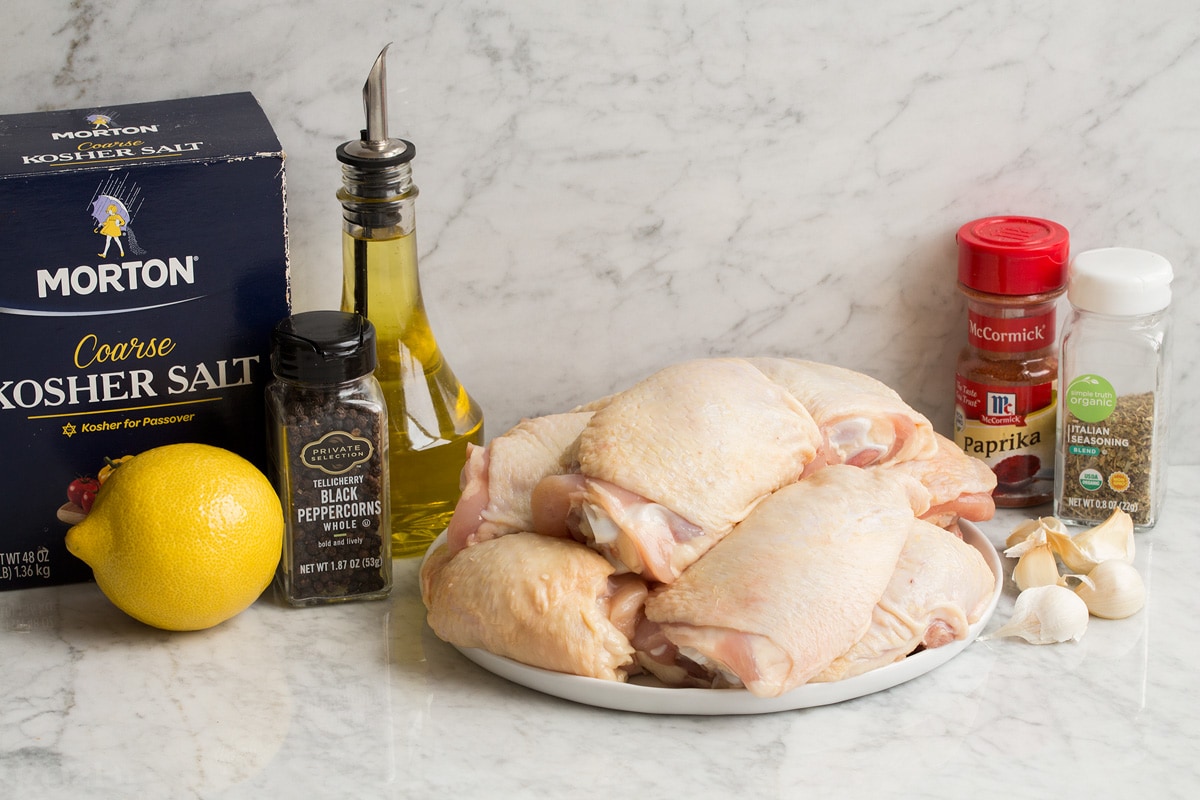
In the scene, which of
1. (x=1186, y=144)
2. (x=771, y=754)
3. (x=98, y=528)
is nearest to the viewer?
(x=771, y=754)

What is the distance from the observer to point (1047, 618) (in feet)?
3.85

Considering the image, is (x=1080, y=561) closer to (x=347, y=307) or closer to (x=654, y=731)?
(x=654, y=731)

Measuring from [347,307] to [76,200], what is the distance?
0.86 ft

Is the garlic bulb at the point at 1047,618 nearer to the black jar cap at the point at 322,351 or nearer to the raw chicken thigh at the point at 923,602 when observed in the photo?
the raw chicken thigh at the point at 923,602

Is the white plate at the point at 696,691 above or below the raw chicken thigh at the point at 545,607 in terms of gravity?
below

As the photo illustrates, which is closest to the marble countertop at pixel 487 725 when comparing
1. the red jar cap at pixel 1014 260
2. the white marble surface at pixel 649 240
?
the white marble surface at pixel 649 240

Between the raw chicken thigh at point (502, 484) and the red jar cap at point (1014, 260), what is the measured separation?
1.46ft

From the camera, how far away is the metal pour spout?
3.94 ft

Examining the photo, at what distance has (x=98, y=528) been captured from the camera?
1.14 meters

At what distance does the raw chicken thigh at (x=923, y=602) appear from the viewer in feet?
3.54

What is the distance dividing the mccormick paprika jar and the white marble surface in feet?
0.27

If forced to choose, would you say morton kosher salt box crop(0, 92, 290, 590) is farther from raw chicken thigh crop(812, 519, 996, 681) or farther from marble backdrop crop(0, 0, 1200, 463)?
raw chicken thigh crop(812, 519, 996, 681)

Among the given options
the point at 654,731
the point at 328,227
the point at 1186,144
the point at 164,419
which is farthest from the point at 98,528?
the point at 1186,144

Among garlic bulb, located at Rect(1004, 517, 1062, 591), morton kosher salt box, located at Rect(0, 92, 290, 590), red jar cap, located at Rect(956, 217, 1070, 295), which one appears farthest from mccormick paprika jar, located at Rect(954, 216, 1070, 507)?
morton kosher salt box, located at Rect(0, 92, 290, 590)
